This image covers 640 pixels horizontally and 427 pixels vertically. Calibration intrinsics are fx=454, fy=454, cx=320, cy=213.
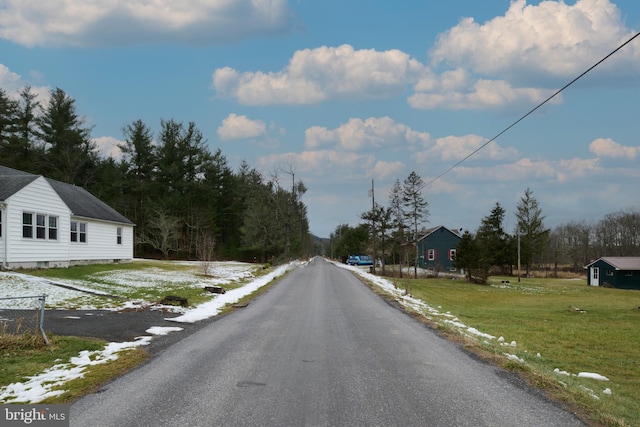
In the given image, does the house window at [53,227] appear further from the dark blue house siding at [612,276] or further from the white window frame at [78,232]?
the dark blue house siding at [612,276]

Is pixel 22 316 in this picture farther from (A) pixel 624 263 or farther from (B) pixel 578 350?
(A) pixel 624 263

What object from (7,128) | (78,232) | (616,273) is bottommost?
(616,273)

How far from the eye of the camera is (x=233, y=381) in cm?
609

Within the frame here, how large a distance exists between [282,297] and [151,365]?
11.0m

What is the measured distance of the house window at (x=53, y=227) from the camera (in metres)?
23.2

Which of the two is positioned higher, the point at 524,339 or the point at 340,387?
the point at 340,387

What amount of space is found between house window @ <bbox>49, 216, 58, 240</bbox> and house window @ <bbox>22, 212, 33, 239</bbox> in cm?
168

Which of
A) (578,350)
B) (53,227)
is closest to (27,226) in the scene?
(53,227)

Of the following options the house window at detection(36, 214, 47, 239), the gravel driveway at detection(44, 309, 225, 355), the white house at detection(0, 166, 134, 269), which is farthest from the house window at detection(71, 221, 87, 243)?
the gravel driveway at detection(44, 309, 225, 355)

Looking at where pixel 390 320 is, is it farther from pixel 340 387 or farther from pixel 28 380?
pixel 28 380

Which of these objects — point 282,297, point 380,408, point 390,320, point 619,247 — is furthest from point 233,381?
point 619,247

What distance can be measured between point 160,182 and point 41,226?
109ft

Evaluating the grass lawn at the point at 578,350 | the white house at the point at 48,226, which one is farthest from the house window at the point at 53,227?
the grass lawn at the point at 578,350

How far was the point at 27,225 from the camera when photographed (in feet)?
69.6
